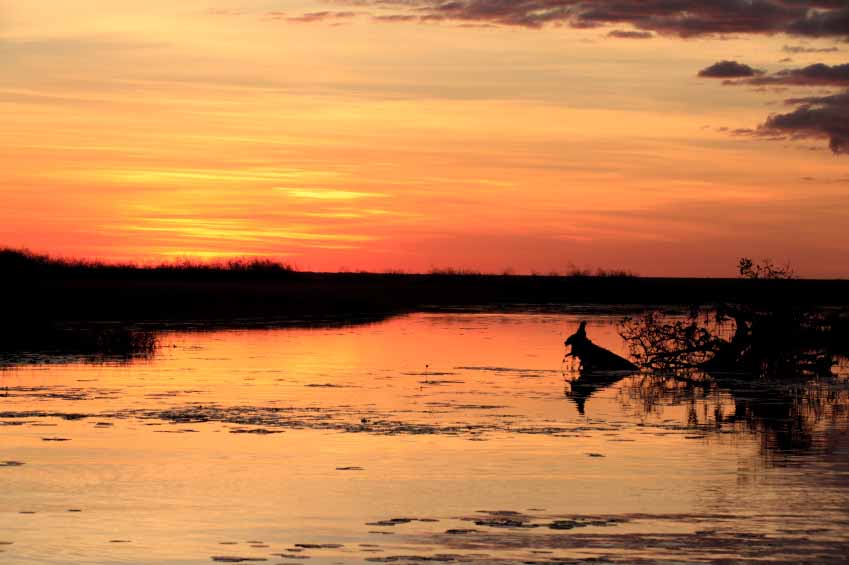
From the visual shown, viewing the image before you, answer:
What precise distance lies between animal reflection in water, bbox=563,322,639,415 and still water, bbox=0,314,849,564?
0.42 metres

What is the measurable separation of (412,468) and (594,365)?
47.8 ft

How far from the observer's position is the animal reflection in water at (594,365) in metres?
26.0

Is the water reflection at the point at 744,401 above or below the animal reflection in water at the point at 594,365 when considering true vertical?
below

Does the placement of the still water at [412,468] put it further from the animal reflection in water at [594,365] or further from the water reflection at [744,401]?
the animal reflection in water at [594,365]

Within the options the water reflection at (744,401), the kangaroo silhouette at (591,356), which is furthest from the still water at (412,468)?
the kangaroo silhouette at (591,356)

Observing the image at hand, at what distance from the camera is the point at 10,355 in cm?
2950

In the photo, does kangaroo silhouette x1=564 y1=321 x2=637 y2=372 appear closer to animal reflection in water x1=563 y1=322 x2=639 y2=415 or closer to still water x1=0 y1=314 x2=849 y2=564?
animal reflection in water x1=563 y1=322 x2=639 y2=415

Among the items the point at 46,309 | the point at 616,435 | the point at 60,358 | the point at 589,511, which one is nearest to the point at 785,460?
the point at 616,435

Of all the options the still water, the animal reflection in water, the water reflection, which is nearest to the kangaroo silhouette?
the animal reflection in water

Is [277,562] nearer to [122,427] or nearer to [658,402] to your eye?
[122,427]

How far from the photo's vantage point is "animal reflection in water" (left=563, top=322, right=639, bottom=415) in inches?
1023

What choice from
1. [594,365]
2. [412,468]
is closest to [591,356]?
[594,365]

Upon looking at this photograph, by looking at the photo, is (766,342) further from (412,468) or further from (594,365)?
(412,468)

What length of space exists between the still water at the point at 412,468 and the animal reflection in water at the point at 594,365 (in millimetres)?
416
